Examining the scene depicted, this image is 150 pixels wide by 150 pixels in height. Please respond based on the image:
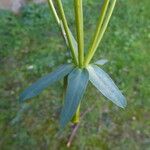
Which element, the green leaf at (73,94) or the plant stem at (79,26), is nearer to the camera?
the plant stem at (79,26)

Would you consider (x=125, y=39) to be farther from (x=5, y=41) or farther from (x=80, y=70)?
(x=80, y=70)

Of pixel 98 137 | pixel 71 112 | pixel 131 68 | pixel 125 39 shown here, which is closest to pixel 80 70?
pixel 71 112

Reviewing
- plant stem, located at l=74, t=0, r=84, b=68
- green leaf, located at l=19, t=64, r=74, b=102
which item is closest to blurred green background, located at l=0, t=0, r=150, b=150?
green leaf, located at l=19, t=64, r=74, b=102

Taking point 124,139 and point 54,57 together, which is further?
point 54,57

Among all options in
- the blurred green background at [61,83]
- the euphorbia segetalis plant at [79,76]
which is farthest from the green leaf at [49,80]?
the blurred green background at [61,83]

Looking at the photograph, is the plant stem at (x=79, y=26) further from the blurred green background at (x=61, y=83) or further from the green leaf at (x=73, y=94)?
the blurred green background at (x=61, y=83)

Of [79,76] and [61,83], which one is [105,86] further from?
[61,83]
